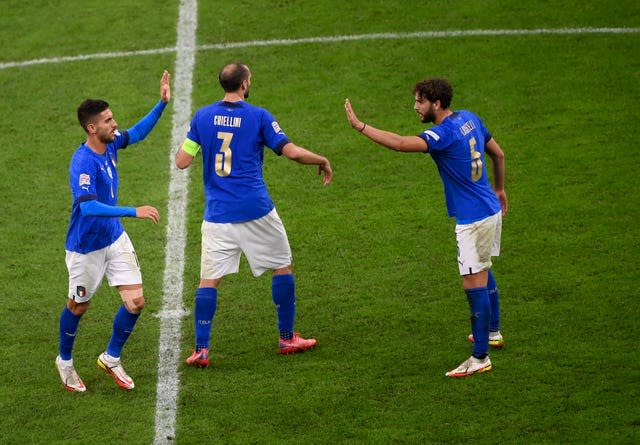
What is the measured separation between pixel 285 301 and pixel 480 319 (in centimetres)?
147

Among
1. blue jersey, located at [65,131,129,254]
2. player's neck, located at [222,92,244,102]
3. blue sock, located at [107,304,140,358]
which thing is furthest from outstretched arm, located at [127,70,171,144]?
blue sock, located at [107,304,140,358]

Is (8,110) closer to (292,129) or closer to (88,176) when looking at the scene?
(292,129)

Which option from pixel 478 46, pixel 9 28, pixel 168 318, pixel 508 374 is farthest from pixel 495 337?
pixel 9 28

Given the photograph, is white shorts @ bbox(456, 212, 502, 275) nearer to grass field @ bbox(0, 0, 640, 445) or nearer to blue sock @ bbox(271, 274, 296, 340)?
grass field @ bbox(0, 0, 640, 445)

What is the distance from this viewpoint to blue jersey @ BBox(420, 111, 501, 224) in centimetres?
814

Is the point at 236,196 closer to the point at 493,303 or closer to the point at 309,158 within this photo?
the point at 309,158

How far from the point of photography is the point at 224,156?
848cm

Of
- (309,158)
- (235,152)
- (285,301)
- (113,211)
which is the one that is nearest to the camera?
(113,211)

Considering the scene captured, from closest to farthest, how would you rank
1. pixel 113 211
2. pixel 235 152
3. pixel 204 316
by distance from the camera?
1. pixel 113 211
2. pixel 235 152
3. pixel 204 316

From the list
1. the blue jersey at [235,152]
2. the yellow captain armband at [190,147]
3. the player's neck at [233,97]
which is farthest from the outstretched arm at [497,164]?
the yellow captain armband at [190,147]

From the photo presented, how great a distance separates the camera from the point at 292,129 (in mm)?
12438

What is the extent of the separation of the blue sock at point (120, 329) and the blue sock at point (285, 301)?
1.05m

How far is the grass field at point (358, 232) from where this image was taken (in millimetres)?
7996

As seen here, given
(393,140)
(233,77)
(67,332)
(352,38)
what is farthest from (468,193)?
(352,38)
